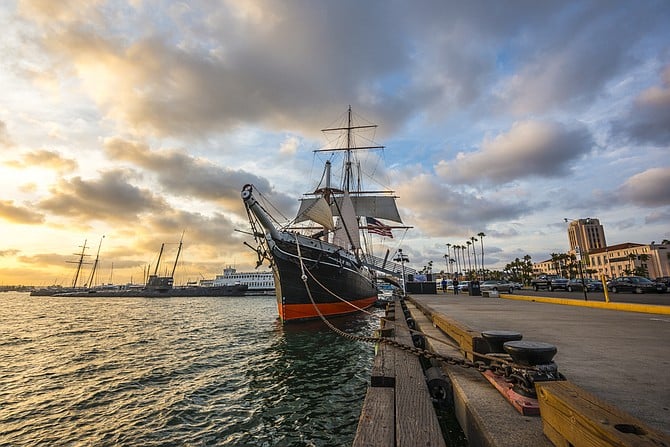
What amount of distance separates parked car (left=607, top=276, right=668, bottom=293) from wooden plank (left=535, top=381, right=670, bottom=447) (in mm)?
35676

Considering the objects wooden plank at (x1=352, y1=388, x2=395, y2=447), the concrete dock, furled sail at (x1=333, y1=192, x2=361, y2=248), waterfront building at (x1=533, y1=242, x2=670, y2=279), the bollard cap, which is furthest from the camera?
waterfront building at (x1=533, y1=242, x2=670, y2=279)

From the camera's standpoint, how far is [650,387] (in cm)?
334

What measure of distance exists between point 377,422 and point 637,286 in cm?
3648

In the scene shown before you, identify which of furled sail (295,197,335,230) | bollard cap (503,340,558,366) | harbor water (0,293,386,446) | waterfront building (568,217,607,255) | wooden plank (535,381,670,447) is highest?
waterfront building (568,217,607,255)

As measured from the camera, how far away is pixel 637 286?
27.6 metres

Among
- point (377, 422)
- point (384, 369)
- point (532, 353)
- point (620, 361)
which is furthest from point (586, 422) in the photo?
point (620, 361)

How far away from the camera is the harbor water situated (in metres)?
5.73

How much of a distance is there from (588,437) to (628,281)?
37.3 metres

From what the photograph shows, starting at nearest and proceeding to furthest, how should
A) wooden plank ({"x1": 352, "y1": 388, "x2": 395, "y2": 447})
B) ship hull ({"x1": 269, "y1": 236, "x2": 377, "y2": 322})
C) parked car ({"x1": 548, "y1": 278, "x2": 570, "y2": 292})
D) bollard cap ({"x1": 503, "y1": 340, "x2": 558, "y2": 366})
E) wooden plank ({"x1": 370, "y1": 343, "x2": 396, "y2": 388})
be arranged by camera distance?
wooden plank ({"x1": 352, "y1": 388, "x2": 395, "y2": 447}) → bollard cap ({"x1": 503, "y1": 340, "x2": 558, "y2": 366}) → wooden plank ({"x1": 370, "y1": 343, "x2": 396, "y2": 388}) → ship hull ({"x1": 269, "y1": 236, "x2": 377, "y2": 322}) → parked car ({"x1": 548, "y1": 278, "x2": 570, "y2": 292})

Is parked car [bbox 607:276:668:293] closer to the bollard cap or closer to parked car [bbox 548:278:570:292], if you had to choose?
parked car [bbox 548:278:570:292]

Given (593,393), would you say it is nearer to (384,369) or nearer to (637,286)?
(384,369)

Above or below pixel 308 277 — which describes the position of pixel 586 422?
below

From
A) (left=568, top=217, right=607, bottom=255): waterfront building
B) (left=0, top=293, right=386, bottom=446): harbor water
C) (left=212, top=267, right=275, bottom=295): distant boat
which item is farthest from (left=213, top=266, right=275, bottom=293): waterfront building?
(left=568, top=217, right=607, bottom=255): waterfront building

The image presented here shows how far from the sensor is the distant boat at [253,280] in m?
108
